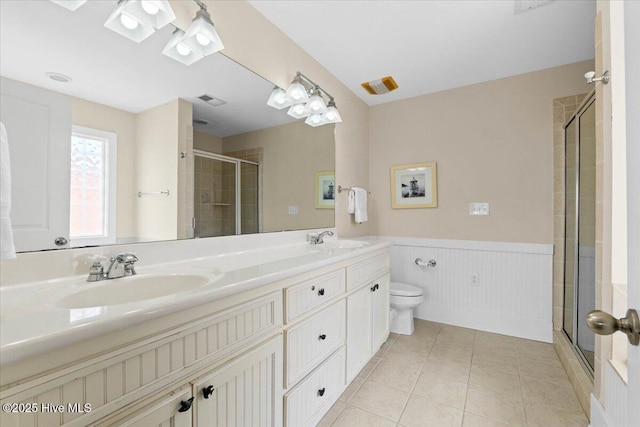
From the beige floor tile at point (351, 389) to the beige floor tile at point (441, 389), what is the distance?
33 centimetres

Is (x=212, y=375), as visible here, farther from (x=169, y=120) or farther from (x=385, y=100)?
(x=385, y=100)

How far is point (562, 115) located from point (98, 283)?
323cm

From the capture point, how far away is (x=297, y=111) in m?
2.04

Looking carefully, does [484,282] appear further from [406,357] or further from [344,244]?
[344,244]

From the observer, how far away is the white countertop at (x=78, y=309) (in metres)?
0.50

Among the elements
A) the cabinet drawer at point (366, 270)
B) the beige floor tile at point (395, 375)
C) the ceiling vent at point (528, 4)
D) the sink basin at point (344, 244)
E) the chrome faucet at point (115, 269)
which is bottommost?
the beige floor tile at point (395, 375)

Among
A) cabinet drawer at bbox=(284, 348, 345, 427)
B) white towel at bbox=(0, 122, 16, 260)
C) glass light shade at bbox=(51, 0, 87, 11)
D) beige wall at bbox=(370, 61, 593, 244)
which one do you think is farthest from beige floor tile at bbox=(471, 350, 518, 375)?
glass light shade at bbox=(51, 0, 87, 11)

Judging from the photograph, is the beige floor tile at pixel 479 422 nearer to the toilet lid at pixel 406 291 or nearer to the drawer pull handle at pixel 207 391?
the toilet lid at pixel 406 291

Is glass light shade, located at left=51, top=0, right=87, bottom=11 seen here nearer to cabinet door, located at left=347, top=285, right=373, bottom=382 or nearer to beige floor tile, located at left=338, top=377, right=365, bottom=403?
cabinet door, located at left=347, top=285, right=373, bottom=382

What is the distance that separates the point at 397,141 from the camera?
3014 mm

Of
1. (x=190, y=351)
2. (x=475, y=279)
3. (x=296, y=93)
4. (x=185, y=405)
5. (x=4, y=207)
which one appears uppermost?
(x=296, y=93)

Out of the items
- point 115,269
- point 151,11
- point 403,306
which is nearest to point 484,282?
point 403,306

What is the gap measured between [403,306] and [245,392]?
1780mm

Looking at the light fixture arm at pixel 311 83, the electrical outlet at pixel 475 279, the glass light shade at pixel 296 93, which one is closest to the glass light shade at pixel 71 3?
the glass light shade at pixel 296 93
